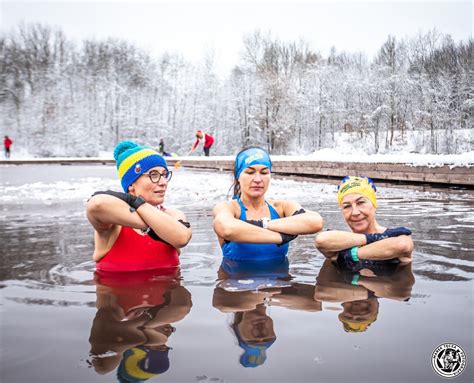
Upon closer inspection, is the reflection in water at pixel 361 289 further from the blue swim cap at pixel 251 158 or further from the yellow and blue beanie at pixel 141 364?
the blue swim cap at pixel 251 158

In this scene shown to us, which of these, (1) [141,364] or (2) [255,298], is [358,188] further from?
(1) [141,364]

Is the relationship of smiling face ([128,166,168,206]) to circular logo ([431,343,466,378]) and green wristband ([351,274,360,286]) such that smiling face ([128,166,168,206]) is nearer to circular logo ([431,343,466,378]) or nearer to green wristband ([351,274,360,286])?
green wristband ([351,274,360,286])

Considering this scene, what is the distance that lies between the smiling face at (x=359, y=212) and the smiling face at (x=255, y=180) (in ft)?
2.50

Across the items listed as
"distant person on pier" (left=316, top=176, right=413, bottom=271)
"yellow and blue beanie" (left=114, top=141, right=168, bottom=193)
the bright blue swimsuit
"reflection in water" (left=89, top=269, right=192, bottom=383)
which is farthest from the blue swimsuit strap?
"yellow and blue beanie" (left=114, top=141, right=168, bottom=193)

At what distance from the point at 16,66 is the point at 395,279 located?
54776 millimetres

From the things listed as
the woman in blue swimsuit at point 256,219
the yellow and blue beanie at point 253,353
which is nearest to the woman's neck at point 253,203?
the woman in blue swimsuit at point 256,219

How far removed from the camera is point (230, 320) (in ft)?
8.05

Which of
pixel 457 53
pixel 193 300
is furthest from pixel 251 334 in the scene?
pixel 457 53

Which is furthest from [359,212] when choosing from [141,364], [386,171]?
A: [386,171]

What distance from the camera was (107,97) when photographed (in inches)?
2057

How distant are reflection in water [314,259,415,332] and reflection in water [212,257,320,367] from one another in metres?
0.17

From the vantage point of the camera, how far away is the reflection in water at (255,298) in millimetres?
2113

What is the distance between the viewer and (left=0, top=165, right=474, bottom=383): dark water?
1856mm

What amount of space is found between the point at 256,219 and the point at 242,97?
39948 mm
